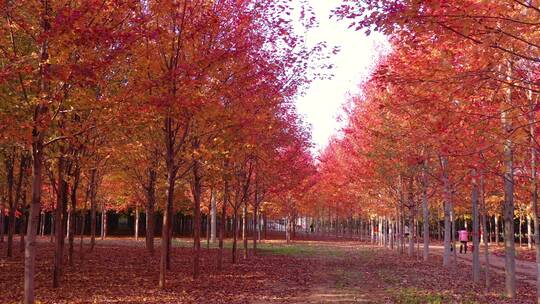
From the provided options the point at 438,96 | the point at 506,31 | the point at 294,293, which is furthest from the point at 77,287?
the point at 506,31

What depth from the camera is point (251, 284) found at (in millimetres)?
13250

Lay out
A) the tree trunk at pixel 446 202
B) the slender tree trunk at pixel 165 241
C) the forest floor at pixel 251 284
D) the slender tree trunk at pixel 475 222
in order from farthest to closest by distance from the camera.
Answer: the tree trunk at pixel 446 202 → the slender tree trunk at pixel 475 222 → the slender tree trunk at pixel 165 241 → the forest floor at pixel 251 284

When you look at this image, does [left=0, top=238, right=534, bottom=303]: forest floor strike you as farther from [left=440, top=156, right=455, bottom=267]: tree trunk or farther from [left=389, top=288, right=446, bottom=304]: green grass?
[left=440, top=156, right=455, bottom=267]: tree trunk

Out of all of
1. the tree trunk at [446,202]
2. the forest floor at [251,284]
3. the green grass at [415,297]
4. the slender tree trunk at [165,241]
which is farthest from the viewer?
the tree trunk at [446,202]

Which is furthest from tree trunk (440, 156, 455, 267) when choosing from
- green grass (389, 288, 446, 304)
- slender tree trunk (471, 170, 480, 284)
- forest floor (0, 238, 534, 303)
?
green grass (389, 288, 446, 304)

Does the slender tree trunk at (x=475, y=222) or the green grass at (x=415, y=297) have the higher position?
the slender tree trunk at (x=475, y=222)

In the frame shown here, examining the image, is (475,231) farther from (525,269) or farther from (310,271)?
(525,269)

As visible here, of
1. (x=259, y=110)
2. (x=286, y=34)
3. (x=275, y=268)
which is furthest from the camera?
(x=275, y=268)

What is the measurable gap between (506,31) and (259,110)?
34.3 ft

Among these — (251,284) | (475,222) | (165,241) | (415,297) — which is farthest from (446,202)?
(165,241)

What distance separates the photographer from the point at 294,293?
11.8 meters

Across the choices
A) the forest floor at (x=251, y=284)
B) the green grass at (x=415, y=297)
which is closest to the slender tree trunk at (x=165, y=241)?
the forest floor at (x=251, y=284)

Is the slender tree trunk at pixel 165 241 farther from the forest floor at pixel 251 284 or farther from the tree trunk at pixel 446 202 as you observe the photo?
the tree trunk at pixel 446 202

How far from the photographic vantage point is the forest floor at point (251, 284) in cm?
1068
